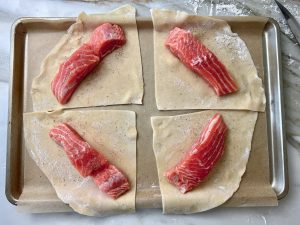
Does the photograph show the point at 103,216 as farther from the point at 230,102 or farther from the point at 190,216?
the point at 230,102

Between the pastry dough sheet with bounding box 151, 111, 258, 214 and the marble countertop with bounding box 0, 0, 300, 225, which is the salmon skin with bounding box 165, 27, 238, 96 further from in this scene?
the marble countertop with bounding box 0, 0, 300, 225

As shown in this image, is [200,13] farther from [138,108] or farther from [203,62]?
[138,108]

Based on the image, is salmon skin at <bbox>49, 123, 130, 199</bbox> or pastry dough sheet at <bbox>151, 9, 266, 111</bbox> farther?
pastry dough sheet at <bbox>151, 9, 266, 111</bbox>

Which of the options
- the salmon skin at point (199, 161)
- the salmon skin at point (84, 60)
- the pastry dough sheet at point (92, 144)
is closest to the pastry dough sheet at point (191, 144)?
the salmon skin at point (199, 161)

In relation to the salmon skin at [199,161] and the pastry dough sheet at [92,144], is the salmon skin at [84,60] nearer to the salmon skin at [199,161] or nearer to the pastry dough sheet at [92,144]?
the pastry dough sheet at [92,144]

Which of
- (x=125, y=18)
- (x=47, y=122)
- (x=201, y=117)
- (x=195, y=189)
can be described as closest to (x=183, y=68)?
(x=201, y=117)

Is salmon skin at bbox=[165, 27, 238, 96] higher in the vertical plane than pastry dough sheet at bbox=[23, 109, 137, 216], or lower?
higher

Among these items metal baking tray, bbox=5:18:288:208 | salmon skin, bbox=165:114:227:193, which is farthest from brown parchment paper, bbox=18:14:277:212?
salmon skin, bbox=165:114:227:193
